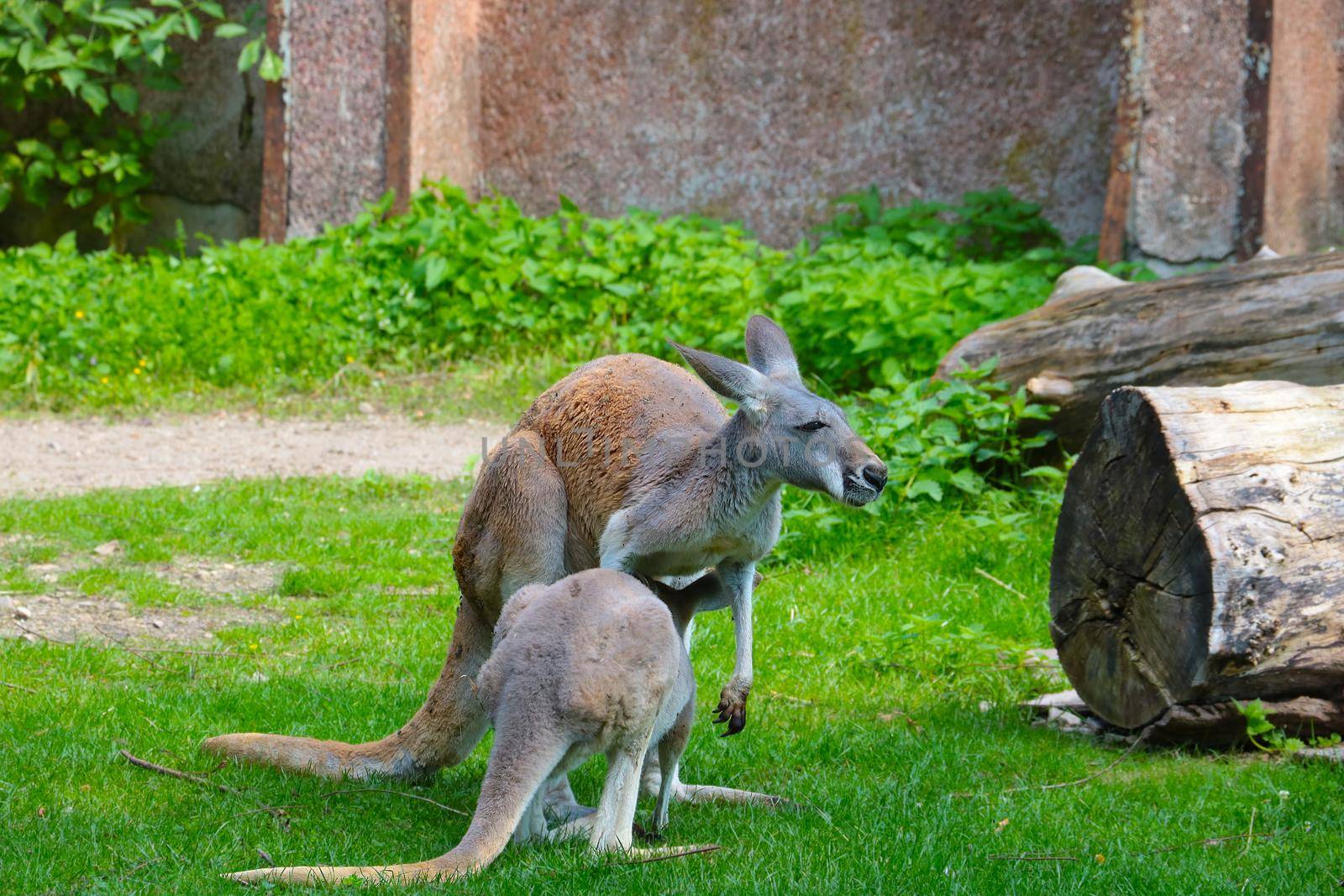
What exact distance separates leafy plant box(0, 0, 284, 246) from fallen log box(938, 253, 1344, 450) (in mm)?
6859

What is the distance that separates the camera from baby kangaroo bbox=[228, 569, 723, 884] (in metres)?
3.13

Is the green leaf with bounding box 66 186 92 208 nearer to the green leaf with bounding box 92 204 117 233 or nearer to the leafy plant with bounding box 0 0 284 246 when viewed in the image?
the leafy plant with bounding box 0 0 284 246

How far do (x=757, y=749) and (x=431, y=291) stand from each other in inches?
248

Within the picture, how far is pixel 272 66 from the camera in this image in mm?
10102

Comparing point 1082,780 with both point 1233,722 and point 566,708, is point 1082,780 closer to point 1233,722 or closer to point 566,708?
point 1233,722

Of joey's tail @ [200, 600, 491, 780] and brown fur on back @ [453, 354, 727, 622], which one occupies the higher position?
brown fur on back @ [453, 354, 727, 622]

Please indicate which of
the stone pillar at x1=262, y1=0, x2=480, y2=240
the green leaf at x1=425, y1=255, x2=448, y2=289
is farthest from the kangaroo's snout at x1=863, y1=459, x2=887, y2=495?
the stone pillar at x1=262, y1=0, x2=480, y2=240

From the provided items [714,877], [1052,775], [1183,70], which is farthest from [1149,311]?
[714,877]

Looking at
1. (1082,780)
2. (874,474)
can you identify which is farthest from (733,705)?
(1082,780)

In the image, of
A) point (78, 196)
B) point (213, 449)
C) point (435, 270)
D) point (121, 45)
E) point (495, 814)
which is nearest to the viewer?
point (495, 814)

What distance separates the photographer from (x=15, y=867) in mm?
3154

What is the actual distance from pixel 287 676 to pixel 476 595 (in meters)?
1.31

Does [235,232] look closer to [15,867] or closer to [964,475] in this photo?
[964,475]

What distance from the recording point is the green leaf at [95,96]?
11039 millimetres
